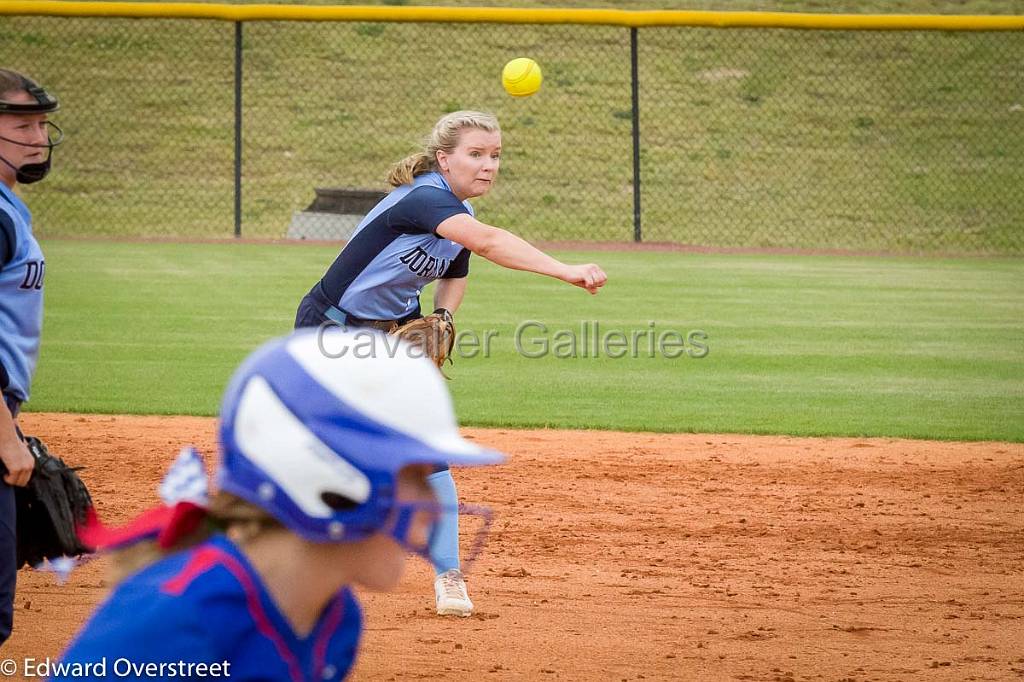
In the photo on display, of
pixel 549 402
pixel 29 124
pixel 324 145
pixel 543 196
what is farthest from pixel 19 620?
pixel 324 145

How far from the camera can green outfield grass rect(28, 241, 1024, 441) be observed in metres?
8.74

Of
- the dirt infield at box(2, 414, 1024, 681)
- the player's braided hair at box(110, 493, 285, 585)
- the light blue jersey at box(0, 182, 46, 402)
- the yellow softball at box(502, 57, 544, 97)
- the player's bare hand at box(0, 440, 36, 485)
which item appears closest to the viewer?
the player's braided hair at box(110, 493, 285, 585)

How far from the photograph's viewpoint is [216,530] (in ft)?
5.38

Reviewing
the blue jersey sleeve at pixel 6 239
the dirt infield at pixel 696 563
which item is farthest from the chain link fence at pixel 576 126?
the blue jersey sleeve at pixel 6 239

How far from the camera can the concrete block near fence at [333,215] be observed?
714 inches

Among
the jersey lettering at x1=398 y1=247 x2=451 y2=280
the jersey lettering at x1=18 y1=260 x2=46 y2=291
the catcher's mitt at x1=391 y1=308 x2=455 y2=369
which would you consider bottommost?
the catcher's mitt at x1=391 y1=308 x2=455 y2=369

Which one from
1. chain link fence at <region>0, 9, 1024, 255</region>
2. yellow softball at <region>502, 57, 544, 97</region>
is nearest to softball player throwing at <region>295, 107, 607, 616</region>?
yellow softball at <region>502, 57, 544, 97</region>

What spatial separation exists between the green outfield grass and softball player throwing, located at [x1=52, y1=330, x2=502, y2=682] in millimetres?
6702

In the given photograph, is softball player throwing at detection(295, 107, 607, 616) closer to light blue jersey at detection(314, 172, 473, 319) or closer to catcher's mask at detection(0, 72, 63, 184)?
light blue jersey at detection(314, 172, 473, 319)

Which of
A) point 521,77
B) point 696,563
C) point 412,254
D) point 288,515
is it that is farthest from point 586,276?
point 521,77

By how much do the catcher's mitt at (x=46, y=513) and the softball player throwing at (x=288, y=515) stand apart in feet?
6.10

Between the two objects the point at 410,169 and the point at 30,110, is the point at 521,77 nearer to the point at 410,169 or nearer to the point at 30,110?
the point at 410,169

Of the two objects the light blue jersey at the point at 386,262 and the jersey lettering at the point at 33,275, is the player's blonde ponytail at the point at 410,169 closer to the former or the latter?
the light blue jersey at the point at 386,262

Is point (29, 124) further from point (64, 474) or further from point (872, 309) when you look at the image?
point (872, 309)
